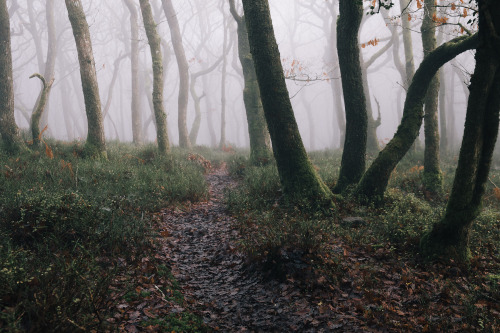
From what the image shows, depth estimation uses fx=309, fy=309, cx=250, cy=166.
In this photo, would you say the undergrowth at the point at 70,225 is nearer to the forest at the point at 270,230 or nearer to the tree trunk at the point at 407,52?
the forest at the point at 270,230

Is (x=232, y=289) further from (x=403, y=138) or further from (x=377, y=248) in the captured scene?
(x=403, y=138)

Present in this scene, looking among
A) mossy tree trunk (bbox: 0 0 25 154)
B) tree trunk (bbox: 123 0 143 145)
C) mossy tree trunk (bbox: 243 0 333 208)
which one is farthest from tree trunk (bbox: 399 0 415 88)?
mossy tree trunk (bbox: 0 0 25 154)

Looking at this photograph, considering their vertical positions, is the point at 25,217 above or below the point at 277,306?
above

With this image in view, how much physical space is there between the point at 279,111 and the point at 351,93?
1.96m

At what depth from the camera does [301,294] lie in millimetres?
4273

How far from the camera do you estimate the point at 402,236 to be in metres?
5.60

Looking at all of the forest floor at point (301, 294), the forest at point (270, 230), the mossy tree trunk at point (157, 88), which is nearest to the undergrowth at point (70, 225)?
the forest at point (270, 230)

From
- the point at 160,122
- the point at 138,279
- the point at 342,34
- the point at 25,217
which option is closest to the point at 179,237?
the point at 138,279

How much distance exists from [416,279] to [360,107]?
456 centimetres

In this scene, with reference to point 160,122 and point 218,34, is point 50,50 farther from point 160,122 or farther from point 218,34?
point 218,34

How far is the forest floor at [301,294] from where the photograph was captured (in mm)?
3641

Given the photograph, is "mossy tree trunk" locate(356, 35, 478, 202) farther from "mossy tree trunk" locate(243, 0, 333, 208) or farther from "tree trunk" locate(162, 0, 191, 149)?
"tree trunk" locate(162, 0, 191, 149)

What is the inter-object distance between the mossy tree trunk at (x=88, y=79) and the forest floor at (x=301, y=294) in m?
6.38

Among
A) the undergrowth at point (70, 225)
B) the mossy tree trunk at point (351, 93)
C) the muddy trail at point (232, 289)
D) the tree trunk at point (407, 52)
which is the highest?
the tree trunk at point (407, 52)
